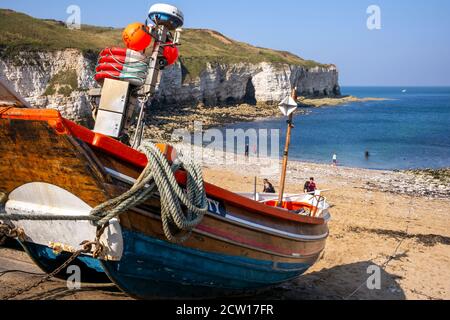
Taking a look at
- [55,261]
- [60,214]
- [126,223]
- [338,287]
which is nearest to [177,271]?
[126,223]

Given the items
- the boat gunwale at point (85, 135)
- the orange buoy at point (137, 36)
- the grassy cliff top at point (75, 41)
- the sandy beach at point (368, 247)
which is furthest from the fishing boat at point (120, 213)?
the grassy cliff top at point (75, 41)

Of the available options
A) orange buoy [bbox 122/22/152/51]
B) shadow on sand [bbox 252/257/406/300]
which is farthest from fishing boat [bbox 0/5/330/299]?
shadow on sand [bbox 252/257/406/300]

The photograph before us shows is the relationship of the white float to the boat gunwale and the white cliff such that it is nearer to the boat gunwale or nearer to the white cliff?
the boat gunwale

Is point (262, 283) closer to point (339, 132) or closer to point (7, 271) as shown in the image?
point (7, 271)

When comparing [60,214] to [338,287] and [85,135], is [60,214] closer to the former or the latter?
[85,135]

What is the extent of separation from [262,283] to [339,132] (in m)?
57.9

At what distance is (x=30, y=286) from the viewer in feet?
20.4

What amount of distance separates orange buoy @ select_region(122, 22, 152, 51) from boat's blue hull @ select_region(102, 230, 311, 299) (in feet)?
10.0

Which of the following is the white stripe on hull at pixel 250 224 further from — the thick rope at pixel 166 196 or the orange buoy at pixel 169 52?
the orange buoy at pixel 169 52

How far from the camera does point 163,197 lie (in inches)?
192

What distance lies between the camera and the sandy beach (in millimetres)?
8070

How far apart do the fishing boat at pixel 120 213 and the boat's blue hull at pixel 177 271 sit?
0.6 inches
